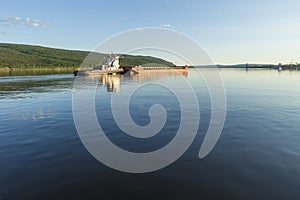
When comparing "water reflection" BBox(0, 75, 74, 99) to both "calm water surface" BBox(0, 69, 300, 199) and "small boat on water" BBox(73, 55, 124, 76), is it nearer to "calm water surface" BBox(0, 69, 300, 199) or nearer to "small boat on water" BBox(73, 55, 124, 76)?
"calm water surface" BBox(0, 69, 300, 199)

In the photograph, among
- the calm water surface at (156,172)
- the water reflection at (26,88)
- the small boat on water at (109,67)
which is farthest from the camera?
the small boat on water at (109,67)

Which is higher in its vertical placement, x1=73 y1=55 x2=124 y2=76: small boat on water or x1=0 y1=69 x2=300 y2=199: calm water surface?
x1=73 y1=55 x2=124 y2=76: small boat on water

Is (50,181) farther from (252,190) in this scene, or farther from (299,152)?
(299,152)

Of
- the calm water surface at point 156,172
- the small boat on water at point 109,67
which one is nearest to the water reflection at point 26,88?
the calm water surface at point 156,172

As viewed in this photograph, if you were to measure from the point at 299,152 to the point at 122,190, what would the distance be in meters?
10.3

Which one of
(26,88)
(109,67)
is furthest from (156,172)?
(109,67)

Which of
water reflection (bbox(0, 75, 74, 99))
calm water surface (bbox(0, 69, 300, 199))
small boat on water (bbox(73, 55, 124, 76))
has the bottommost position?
calm water surface (bbox(0, 69, 300, 199))

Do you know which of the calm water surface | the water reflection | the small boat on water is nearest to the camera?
the calm water surface

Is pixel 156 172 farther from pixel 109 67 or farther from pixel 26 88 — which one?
pixel 109 67

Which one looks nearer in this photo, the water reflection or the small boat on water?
the water reflection

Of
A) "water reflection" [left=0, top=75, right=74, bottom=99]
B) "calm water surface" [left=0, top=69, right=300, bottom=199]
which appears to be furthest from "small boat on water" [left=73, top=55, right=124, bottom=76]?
"calm water surface" [left=0, top=69, right=300, bottom=199]

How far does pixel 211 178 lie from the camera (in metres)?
9.09

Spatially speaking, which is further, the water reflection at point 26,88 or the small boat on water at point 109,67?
the small boat on water at point 109,67

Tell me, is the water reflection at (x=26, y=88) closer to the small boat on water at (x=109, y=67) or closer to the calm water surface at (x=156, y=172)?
the calm water surface at (x=156, y=172)
